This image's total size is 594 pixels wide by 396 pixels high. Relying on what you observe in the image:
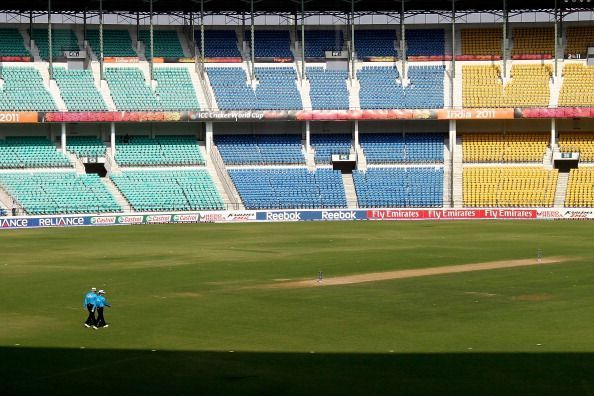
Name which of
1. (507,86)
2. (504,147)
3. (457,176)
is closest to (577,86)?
(507,86)

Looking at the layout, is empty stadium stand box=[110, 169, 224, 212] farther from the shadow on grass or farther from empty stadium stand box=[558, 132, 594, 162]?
the shadow on grass

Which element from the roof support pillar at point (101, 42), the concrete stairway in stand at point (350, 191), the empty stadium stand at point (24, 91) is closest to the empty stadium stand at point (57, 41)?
the empty stadium stand at point (24, 91)

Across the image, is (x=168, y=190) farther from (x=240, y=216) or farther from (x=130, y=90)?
(x=130, y=90)

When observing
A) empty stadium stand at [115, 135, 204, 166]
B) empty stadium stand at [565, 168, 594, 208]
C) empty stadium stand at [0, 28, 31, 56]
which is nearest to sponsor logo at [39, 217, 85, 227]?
empty stadium stand at [115, 135, 204, 166]

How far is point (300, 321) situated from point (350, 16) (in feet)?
224

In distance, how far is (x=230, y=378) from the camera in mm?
23547

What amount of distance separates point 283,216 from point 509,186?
19.7 m

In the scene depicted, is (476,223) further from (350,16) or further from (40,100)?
(40,100)

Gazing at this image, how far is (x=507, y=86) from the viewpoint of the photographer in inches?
3716

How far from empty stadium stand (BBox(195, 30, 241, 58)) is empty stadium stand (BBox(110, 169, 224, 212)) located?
45.9 feet

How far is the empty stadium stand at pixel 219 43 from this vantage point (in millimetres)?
97562

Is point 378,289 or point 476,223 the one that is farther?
point 476,223

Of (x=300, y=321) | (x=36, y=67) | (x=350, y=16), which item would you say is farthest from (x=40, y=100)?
(x=300, y=321)

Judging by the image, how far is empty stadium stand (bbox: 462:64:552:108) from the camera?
92938 millimetres
